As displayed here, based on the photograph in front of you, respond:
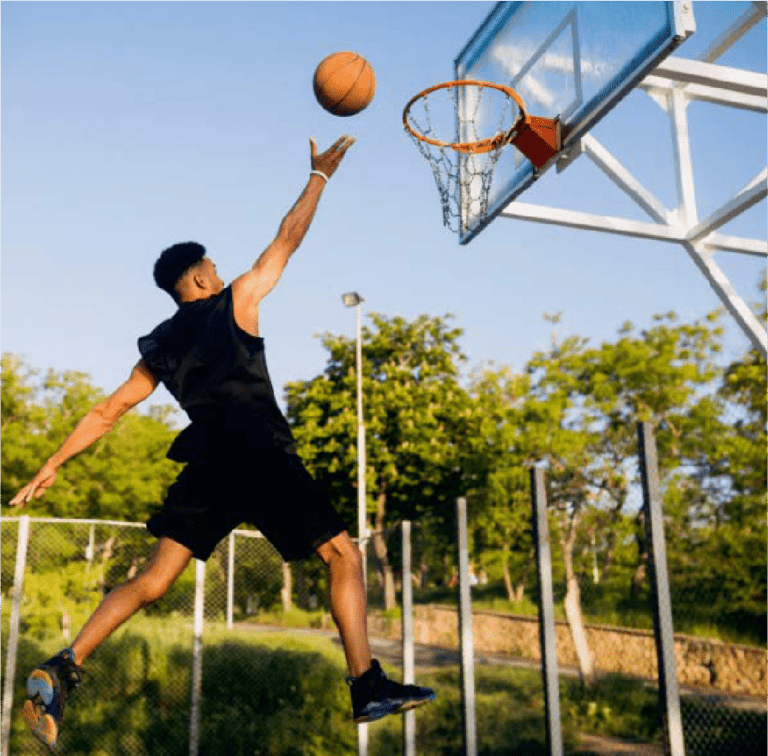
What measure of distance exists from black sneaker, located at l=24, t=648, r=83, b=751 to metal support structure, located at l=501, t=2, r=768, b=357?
181 inches

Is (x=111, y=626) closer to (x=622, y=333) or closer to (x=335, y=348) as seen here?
(x=622, y=333)

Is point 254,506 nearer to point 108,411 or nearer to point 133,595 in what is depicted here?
point 133,595

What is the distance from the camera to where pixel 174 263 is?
3646mm

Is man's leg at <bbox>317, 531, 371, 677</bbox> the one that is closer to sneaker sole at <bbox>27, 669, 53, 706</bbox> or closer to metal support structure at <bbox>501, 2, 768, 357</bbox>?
sneaker sole at <bbox>27, 669, 53, 706</bbox>

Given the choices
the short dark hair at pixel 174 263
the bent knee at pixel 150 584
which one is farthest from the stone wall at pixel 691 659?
the short dark hair at pixel 174 263

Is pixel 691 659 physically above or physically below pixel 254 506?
below

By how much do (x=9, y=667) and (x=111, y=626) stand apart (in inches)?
287

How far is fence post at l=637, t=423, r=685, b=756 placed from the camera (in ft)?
18.7

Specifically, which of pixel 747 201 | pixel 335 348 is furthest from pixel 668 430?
pixel 335 348

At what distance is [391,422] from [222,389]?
2427cm

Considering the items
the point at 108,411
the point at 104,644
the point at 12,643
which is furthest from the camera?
the point at 104,644

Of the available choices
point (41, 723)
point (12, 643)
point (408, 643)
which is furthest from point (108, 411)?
point (12, 643)

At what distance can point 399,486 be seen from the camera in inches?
1071

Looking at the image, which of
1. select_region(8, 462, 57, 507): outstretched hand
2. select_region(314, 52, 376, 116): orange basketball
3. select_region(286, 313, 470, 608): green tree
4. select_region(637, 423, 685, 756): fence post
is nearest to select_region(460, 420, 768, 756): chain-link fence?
select_region(637, 423, 685, 756): fence post
